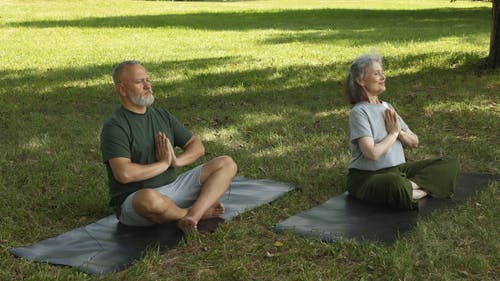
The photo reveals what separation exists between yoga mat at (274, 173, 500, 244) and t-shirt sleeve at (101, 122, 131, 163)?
1.21 metres

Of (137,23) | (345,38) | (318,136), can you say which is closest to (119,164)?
(318,136)

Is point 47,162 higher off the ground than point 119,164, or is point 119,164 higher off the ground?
point 119,164

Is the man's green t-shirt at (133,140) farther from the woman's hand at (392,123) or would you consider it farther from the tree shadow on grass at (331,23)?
the tree shadow on grass at (331,23)

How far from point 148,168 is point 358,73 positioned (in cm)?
183

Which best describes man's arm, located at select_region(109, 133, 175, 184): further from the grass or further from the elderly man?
the grass

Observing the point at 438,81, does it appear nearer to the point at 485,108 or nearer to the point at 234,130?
the point at 485,108

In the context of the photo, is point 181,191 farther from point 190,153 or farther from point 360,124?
point 360,124

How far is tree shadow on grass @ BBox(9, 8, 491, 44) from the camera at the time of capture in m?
18.0

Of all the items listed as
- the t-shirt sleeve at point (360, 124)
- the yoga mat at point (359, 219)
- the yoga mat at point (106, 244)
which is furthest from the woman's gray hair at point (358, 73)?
the yoga mat at point (106, 244)

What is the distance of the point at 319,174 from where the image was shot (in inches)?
268

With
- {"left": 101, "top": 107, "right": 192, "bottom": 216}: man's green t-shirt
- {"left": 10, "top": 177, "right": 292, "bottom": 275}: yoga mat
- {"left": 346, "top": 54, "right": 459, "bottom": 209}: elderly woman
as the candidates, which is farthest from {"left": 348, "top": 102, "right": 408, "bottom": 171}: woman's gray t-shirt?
{"left": 101, "top": 107, "right": 192, "bottom": 216}: man's green t-shirt

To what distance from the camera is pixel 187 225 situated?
16.9 feet

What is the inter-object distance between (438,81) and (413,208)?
20.1ft

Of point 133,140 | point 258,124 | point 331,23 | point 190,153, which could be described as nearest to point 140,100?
point 133,140
